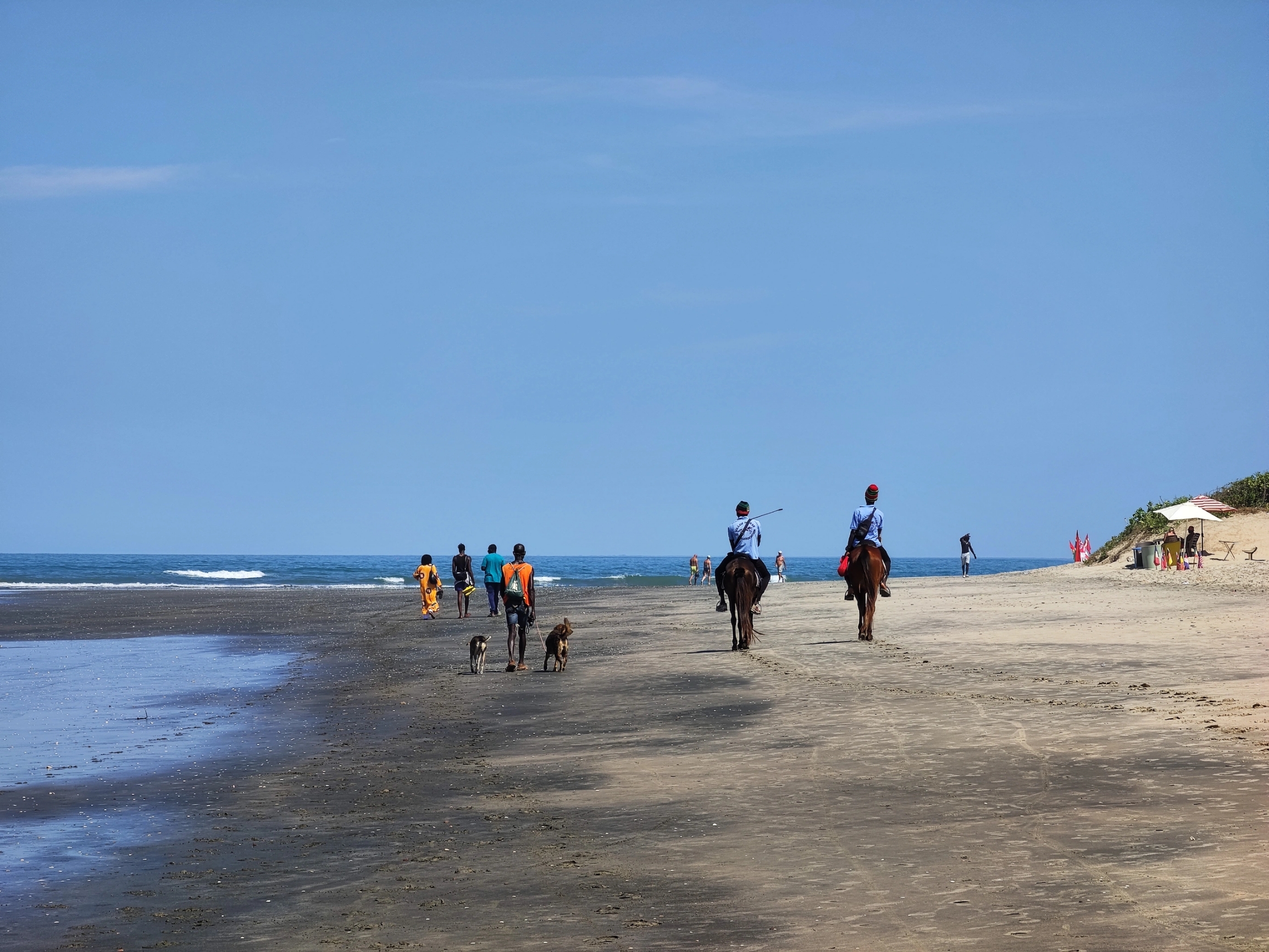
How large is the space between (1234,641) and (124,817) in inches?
572

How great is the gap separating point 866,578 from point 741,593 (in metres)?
2.07

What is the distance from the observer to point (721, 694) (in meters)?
15.8

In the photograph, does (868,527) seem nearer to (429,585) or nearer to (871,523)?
(871,523)

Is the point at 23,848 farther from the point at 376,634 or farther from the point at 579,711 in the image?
the point at 376,634

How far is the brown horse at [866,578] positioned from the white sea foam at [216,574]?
8093 cm

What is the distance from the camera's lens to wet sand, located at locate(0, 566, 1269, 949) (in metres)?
6.49

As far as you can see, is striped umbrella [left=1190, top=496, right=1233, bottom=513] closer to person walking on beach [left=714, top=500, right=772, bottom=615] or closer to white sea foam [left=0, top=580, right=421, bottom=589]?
person walking on beach [left=714, top=500, right=772, bottom=615]

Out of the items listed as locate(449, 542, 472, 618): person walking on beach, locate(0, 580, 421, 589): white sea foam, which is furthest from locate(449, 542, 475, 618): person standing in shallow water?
locate(0, 580, 421, 589): white sea foam

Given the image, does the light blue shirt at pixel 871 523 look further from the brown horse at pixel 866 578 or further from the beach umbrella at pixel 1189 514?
the beach umbrella at pixel 1189 514

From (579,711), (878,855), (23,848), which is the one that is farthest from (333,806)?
(579,711)

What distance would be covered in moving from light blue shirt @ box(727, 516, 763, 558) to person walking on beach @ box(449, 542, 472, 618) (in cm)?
1542

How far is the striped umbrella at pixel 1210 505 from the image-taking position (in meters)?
47.1

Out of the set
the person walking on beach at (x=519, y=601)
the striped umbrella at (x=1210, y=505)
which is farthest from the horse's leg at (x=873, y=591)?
the striped umbrella at (x=1210, y=505)

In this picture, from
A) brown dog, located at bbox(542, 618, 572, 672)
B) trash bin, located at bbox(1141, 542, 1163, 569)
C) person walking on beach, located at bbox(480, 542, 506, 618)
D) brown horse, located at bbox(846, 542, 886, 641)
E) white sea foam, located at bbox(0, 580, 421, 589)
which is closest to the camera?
brown dog, located at bbox(542, 618, 572, 672)
